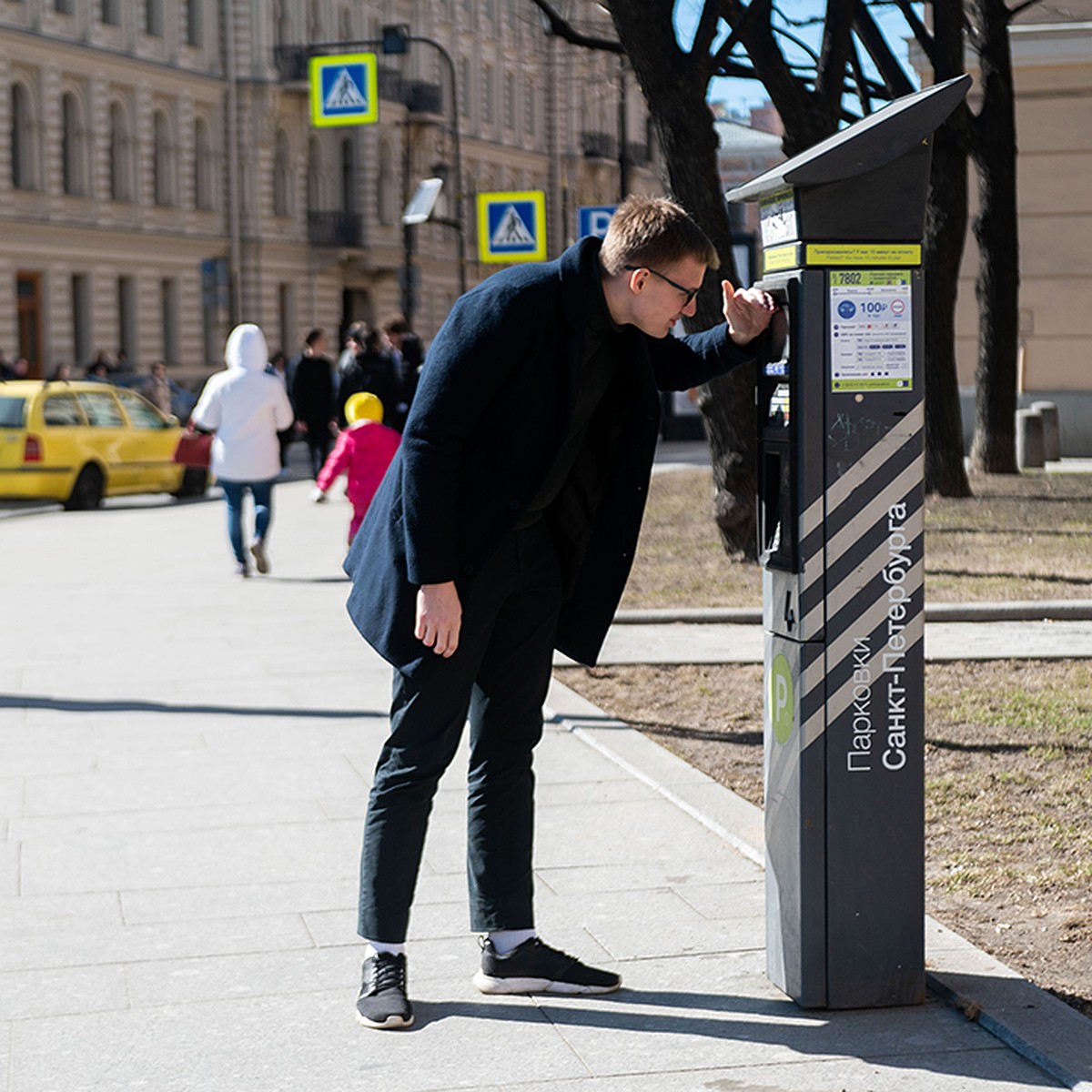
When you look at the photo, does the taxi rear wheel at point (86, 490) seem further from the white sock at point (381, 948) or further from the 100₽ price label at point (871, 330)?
the 100₽ price label at point (871, 330)

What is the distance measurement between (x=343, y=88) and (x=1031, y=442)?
399 inches

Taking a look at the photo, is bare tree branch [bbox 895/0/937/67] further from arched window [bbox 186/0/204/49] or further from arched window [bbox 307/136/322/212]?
arched window [bbox 307/136/322/212]

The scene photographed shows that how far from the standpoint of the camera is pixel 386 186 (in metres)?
55.6

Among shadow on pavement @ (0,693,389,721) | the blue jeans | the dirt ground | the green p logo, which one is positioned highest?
the green p logo

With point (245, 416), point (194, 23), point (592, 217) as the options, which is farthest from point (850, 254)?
point (194, 23)

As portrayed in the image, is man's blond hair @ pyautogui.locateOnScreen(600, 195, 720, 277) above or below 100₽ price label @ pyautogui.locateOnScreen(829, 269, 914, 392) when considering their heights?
above

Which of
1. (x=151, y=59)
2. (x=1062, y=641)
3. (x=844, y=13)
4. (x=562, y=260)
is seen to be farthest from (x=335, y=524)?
(x=151, y=59)

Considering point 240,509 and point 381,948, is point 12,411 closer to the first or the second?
point 240,509

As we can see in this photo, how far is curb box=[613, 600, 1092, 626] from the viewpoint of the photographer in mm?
10125

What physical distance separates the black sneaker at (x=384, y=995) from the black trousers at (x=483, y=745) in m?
0.05

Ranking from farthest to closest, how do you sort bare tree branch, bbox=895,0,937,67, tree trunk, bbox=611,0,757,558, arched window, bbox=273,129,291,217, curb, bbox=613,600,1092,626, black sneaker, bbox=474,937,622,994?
arched window, bbox=273,129,291,217 < bare tree branch, bbox=895,0,937,67 < tree trunk, bbox=611,0,757,558 < curb, bbox=613,600,1092,626 < black sneaker, bbox=474,937,622,994

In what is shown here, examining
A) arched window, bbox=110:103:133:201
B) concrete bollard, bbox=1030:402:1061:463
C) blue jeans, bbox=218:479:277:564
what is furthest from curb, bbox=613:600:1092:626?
arched window, bbox=110:103:133:201

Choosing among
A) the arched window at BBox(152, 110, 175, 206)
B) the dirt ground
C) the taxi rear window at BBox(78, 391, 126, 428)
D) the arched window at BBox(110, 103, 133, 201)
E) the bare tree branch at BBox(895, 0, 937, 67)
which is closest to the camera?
the dirt ground

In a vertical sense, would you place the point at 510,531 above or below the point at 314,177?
below
